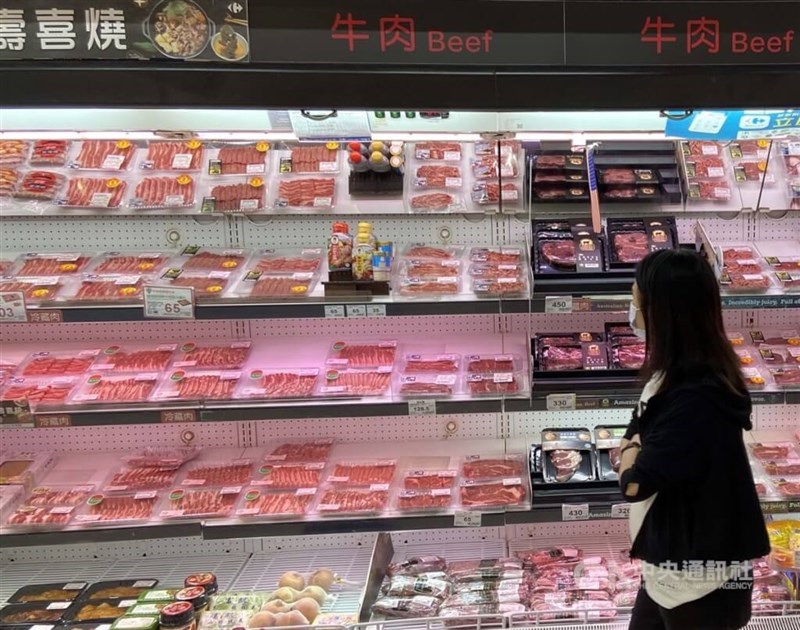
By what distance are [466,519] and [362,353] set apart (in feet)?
2.94

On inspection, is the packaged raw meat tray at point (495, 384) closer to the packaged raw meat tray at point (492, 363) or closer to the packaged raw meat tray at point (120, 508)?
the packaged raw meat tray at point (492, 363)

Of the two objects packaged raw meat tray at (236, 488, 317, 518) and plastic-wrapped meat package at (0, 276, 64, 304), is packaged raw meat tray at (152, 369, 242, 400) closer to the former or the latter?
packaged raw meat tray at (236, 488, 317, 518)

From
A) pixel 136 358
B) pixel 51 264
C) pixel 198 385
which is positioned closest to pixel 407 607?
pixel 198 385

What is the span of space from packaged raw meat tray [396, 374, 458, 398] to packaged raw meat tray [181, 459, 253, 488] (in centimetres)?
82

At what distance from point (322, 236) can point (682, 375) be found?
2.01 meters

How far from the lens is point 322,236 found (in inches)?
130

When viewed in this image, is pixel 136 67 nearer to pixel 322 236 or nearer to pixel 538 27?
pixel 538 27

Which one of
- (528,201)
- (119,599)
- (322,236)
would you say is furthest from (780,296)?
(119,599)

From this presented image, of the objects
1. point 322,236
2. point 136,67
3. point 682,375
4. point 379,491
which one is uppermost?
point 136,67

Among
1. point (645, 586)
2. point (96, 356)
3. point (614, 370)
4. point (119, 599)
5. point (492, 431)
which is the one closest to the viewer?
point (645, 586)

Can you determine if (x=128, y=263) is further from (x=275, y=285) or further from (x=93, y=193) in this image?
(x=275, y=285)

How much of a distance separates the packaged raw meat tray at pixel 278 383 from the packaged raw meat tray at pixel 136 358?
1.47 feet

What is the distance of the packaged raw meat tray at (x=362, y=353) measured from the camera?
308cm

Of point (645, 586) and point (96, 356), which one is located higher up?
point (96, 356)
